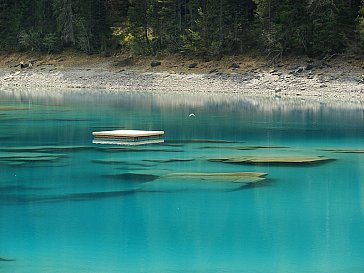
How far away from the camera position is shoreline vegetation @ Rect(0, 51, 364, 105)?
1959 inches

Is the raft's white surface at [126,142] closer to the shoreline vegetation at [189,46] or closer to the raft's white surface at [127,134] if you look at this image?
the raft's white surface at [127,134]

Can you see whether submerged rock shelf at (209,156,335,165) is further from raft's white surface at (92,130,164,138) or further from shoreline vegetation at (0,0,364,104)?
shoreline vegetation at (0,0,364,104)

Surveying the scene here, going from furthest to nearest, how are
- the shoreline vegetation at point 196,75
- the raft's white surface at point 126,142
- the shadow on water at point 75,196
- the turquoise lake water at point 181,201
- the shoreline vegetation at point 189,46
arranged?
the shoreline vegetation at point 189,46, the shoreline vegetation at point 196,75, the raft's white surface at point 126,142, the shadow on water at point 75,196, the turquoise lake water at point 181,201

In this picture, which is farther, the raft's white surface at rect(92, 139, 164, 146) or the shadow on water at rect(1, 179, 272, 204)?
the raft's white surface at rect(92, 139, 164, 146)

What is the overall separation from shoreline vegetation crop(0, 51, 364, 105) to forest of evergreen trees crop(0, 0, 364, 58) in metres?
1.15

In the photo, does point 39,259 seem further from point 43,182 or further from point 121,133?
point 121,133

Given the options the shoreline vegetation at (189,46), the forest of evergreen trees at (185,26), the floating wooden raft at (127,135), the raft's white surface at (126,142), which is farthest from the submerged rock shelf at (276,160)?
the forest of evergreen trees at (185,26)

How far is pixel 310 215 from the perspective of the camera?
16.2 metres

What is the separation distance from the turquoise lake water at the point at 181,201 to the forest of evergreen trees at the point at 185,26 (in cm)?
2346

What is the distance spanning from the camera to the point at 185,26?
65.4m

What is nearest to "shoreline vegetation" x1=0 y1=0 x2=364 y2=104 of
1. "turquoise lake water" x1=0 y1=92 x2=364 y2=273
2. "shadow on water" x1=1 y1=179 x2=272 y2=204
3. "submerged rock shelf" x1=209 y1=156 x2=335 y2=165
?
"turquoise lake water" x1=0 y1=92 x2=364 y2=273

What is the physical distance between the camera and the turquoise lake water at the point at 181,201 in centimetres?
1313

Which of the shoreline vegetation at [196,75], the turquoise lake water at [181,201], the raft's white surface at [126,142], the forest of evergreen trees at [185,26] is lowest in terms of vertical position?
the turquoise lake water at [181,201]

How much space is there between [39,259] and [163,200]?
187 inches
